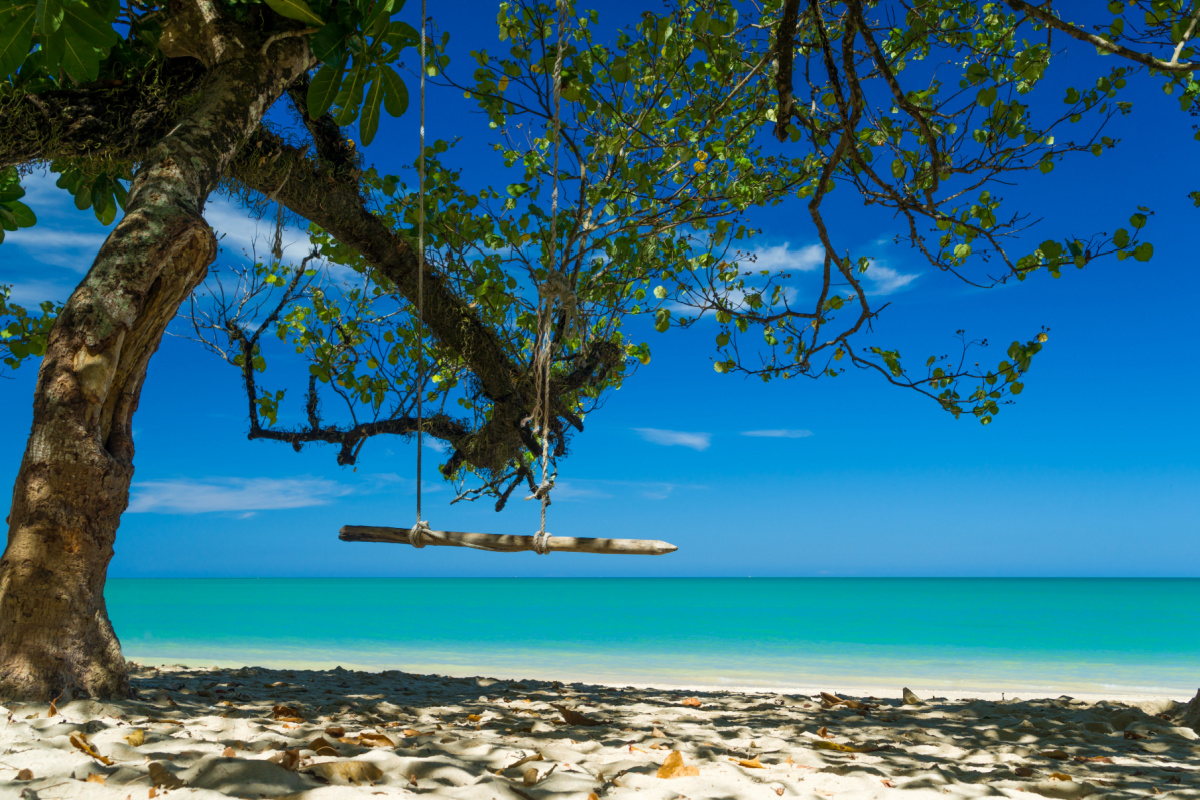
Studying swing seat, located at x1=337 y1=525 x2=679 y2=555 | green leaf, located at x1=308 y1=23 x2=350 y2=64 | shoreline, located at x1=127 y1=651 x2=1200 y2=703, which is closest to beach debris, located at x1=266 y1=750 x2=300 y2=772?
swing seat, located at x1=337 y1=525 x2=679 y2=555

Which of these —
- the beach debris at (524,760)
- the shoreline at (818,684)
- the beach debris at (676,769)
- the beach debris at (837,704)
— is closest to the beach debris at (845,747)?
the beach debris at (676,769)

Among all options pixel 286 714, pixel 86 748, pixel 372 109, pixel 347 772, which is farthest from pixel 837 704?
pixel 372 109

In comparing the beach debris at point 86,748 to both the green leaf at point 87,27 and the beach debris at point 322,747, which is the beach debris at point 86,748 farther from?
the green leaf at point 87,27

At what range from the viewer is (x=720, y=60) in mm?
3535

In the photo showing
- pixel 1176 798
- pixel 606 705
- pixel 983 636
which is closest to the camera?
pixel 1176 798

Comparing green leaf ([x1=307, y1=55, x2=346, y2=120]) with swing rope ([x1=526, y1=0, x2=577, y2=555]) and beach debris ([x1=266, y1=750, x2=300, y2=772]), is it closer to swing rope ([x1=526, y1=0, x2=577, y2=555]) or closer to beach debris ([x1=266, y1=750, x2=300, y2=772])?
swing rope ([x1=526, y1=0, x2=577, y2=555])

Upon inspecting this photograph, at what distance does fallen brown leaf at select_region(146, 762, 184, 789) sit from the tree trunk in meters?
1.25

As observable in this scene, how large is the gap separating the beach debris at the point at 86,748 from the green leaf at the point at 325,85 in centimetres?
290

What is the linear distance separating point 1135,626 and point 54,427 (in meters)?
27.8

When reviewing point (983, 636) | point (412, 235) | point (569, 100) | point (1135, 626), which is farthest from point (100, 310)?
point (1135, 626)

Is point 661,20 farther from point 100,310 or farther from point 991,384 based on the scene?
point 100,310

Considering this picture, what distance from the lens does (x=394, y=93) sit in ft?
11.4

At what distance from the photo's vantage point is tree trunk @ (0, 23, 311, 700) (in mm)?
2537

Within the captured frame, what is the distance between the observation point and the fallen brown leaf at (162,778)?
1589 mm
